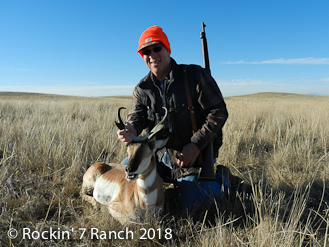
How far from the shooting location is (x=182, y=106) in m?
3.19

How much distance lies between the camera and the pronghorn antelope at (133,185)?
241 cm

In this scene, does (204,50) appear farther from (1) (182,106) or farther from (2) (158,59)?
(1) (182,106)

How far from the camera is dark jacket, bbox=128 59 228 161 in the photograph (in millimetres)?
3107

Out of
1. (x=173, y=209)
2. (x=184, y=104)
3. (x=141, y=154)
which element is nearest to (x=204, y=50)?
(x=184, y=104)

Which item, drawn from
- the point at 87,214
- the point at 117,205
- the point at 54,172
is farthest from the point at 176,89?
the point at 54,172

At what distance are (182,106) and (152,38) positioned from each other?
3.45ft

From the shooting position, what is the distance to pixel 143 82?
3.42 metres

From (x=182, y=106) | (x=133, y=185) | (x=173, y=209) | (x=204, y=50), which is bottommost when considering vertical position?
(x=173, y=209)

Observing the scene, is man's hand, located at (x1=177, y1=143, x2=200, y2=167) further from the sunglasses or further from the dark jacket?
the sunglasses

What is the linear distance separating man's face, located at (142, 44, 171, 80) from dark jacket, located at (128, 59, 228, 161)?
112mm

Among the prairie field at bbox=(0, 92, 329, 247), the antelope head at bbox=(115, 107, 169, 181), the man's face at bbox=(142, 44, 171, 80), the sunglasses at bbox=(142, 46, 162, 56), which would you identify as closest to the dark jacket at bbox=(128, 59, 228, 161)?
the man's face at bbox=(142, 44, 171, 80)

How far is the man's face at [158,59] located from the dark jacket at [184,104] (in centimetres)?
11

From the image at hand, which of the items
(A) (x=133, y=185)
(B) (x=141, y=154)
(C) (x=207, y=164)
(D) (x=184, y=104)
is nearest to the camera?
(B) (x=141, y=154)

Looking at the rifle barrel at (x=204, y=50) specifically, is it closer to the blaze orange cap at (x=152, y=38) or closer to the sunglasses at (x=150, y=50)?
the blaze orange cap at (x=152, y=38)
